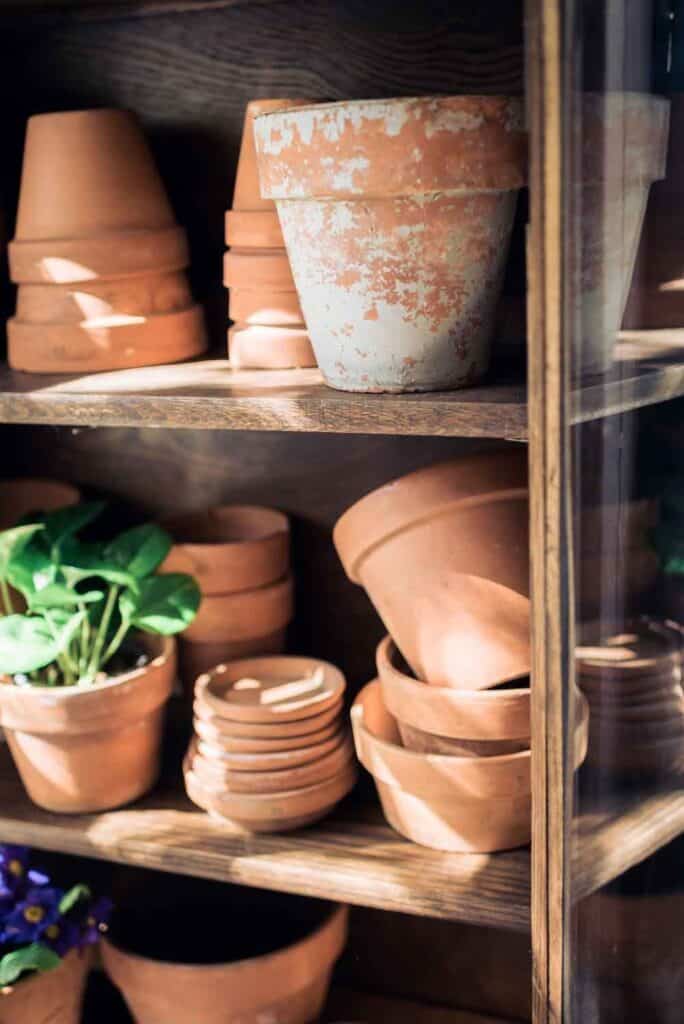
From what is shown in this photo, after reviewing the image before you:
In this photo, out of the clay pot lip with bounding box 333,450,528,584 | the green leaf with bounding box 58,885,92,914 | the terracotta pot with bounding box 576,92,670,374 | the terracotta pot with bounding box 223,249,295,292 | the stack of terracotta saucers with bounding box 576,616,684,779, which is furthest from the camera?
the green leaf with bounding box 58,885,92,914

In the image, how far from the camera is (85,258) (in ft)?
4.17

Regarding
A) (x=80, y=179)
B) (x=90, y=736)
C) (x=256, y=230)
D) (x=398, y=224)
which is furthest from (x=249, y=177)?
(x=90, y=736)

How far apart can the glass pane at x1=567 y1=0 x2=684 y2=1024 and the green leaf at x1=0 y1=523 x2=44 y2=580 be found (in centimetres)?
64

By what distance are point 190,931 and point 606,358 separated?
1.03 metres

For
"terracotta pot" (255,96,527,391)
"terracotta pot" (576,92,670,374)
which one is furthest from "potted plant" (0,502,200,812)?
"terracotta pot" (576,92,670,374)

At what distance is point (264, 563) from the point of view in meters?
1.43

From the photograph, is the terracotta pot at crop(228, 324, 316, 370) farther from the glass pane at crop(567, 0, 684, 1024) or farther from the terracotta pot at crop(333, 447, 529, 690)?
the glass pane at crop(567, 0, 684, 1024)

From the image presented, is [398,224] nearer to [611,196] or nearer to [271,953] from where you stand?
[611,196]

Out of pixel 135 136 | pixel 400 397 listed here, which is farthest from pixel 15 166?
pixel 400 397

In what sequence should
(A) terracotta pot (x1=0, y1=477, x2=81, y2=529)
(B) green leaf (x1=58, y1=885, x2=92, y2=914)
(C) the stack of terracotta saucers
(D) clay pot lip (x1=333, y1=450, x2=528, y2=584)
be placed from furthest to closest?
(A) terracotta pot (x1=0, y1=477, x2=81, y2=529) < (B) green leaf (x1=58, y1=885, x2=92, y2=914) < (D) clay pot lip (x1=333, y1=450, x2=528, y2=584) < (C) the stack of terracotta saucers

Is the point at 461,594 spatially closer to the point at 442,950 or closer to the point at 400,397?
Result: the point at 400,397

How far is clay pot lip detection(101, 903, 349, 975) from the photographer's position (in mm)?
1375

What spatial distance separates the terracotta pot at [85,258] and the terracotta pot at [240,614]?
39cm

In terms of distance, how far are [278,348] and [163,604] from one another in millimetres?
304
